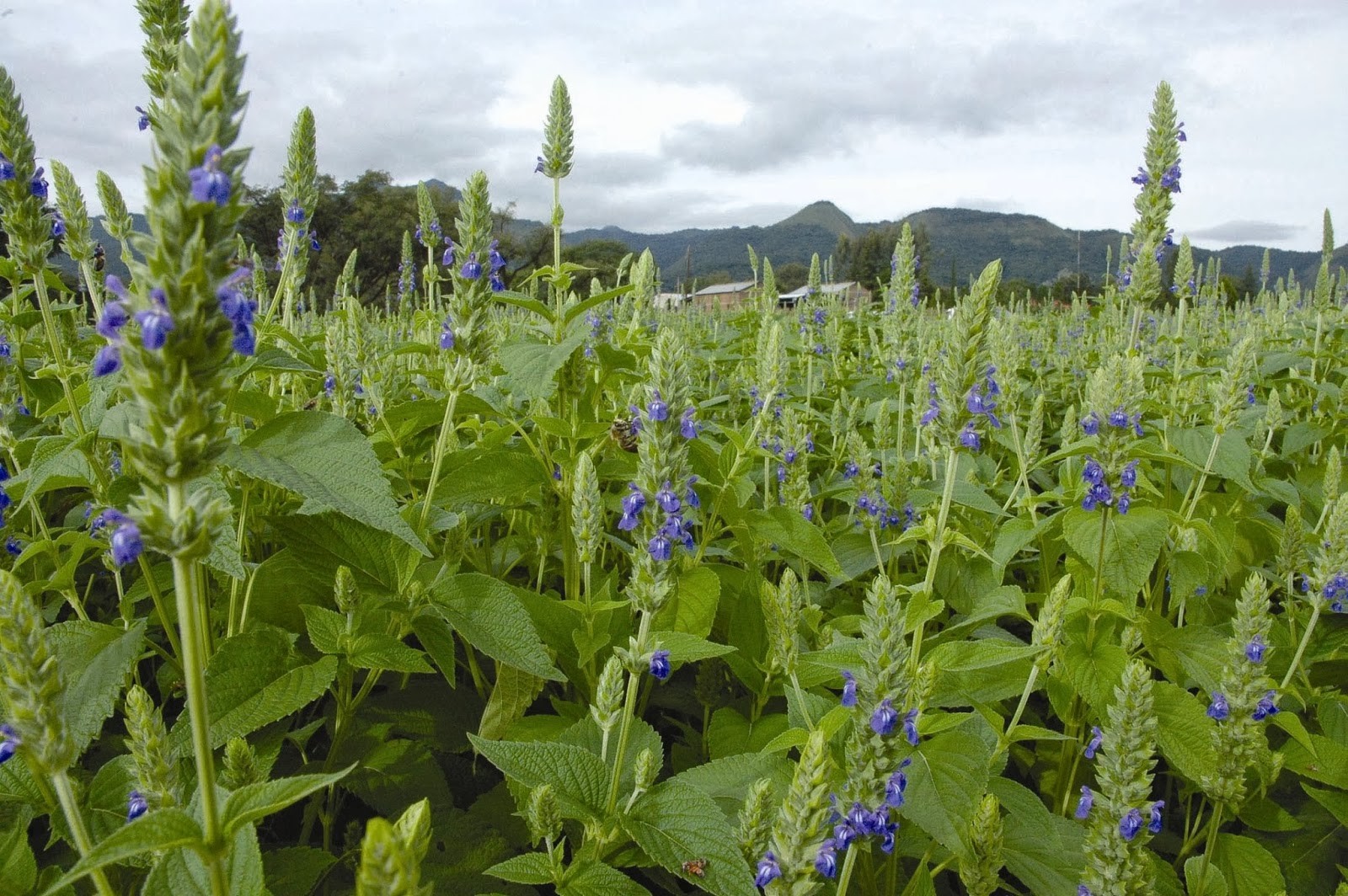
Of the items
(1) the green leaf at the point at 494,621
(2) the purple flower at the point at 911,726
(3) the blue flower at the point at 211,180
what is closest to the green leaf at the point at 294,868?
(1) the green leaf at the point at 494,621

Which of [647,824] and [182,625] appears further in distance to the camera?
[647,824]

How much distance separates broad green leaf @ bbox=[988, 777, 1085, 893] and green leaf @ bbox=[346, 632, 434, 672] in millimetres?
1715

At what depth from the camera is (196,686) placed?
3.43ft

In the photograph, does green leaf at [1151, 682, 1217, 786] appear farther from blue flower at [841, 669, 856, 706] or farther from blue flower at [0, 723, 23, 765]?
blue flower at [0, 723, 23, 765]

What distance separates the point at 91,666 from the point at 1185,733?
3.21m

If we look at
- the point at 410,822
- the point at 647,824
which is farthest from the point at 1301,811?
the point at 410,822

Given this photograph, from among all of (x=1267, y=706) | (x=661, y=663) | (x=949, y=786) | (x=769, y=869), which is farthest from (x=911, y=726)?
(x=1267, y=706)

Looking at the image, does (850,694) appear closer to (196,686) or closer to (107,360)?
(196,686)

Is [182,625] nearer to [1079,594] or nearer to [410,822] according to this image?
[410,822]

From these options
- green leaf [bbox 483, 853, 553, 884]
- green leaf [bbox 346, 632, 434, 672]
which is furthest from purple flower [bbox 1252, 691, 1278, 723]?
green leaf [bbox 346, 632, 434, 672]

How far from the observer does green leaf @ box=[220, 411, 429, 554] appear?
162cm

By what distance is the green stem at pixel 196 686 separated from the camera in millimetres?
1009

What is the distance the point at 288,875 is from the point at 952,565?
3028 mm

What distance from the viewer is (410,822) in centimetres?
97
